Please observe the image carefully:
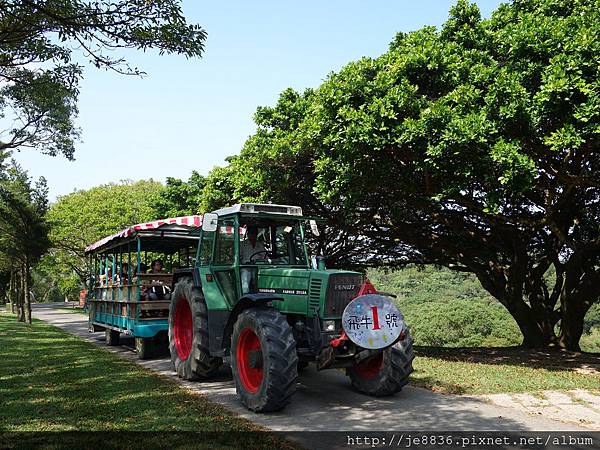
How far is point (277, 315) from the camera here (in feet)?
21.9

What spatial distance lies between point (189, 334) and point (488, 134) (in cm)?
660

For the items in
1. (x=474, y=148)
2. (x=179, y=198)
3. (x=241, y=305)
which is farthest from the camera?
(x=179, y=198)

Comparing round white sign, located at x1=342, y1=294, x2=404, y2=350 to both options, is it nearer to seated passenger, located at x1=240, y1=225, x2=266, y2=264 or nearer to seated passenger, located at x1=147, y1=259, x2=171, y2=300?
seated passenger, located at x1=240, y1=225, x2=266, y2=264

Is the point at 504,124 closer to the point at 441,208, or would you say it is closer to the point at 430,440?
the point at 441,208

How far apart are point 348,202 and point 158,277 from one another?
4.73 metres

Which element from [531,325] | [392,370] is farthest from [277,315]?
[531,325]

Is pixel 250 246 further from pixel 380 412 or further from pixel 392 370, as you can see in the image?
pixel 380 412

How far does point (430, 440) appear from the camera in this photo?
17.9 ft

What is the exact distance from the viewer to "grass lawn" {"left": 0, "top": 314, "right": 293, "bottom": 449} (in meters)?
5.62

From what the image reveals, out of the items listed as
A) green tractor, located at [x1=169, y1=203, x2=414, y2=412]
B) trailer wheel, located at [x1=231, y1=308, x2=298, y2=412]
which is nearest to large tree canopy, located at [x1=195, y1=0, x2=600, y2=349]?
green tractor, located at [x1=169, y1=203, x2=414, y2=412]

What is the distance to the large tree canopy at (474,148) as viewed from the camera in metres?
8.95

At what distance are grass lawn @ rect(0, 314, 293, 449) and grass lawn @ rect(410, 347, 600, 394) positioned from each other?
3697 mm

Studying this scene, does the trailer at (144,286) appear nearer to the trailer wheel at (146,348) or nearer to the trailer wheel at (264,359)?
the trailer wheel at (146,348)

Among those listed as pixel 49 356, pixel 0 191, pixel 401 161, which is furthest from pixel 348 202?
pixel 0 191
